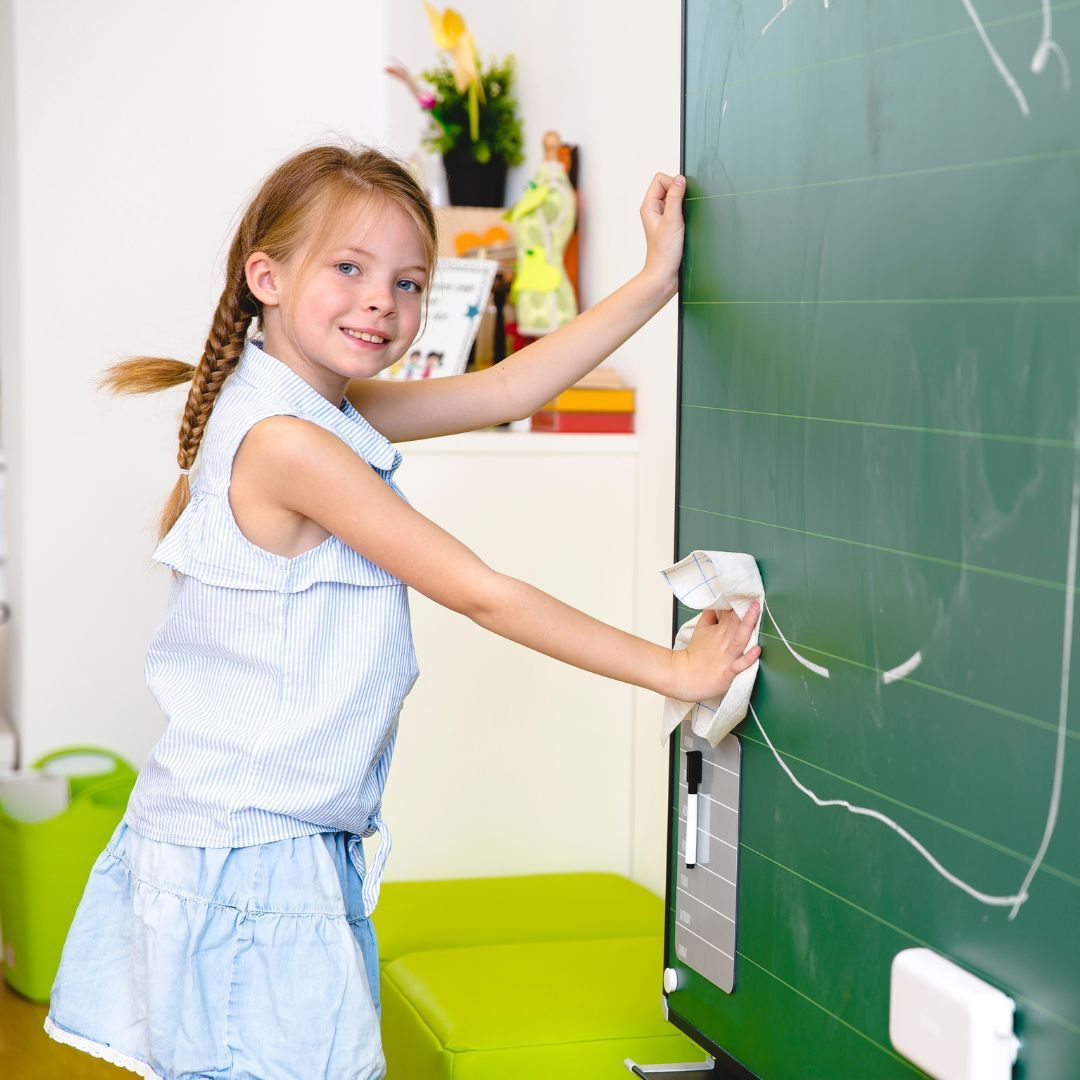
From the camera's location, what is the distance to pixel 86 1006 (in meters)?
1.38

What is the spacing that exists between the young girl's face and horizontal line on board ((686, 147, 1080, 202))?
0.30 meters

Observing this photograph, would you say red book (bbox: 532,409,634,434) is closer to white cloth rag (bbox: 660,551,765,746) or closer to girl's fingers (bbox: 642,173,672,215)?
girl's fingers (bbox: 642,173,672,215)

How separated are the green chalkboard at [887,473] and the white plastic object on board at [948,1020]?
0.01 meters

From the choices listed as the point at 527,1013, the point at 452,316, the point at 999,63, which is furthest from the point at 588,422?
the point at 999,63

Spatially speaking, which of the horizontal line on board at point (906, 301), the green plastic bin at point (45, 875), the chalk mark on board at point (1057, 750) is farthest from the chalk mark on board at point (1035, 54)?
the green plastic bin at point (45, 875)

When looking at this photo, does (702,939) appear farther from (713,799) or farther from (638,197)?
(638,197)

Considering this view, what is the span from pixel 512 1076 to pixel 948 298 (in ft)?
3.30

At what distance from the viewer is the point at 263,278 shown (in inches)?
54.1

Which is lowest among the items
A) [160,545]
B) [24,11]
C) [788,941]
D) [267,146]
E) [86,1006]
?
[86,1006]

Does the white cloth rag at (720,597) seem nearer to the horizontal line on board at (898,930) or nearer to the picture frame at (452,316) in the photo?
the horizontal line on board at (898,930)

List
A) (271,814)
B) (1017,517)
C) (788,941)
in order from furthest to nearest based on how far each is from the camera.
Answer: (271,814)
(788,941)
(1017,517)

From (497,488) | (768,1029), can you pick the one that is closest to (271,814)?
(768,1029)

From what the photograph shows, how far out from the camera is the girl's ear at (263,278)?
53.6 inches

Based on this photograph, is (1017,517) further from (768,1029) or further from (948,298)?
(768,1029)
